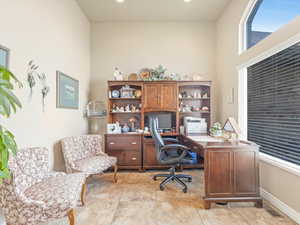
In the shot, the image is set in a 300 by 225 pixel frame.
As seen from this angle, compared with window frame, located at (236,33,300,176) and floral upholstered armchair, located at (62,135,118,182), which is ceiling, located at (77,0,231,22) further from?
floral upholstered armchair, located at (62,135,118,182)

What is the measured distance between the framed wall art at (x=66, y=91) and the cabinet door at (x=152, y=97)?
1.36 m

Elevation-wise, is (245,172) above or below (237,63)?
below

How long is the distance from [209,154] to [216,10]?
3.14 metres

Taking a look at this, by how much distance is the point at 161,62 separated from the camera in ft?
14.6

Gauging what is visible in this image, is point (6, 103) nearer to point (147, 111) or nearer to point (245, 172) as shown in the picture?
point (245, 172)

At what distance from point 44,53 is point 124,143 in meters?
2.15

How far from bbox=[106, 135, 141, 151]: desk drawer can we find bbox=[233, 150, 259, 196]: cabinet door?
6.54 feet

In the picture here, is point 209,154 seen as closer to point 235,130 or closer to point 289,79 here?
point 235,130

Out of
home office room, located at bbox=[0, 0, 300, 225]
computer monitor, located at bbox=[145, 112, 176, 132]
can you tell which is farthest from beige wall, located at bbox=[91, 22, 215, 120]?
computer monitor, located at bbox=[145, 112, 176, 132]

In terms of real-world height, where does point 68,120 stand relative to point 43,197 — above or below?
above

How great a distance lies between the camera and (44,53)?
8.32ft

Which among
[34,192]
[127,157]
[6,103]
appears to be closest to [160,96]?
[127,157]

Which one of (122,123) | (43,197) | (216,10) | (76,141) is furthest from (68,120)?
(216,10)

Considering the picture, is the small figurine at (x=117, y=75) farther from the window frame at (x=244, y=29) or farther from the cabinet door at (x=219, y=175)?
the cabinet door at (x=219, y=175)
